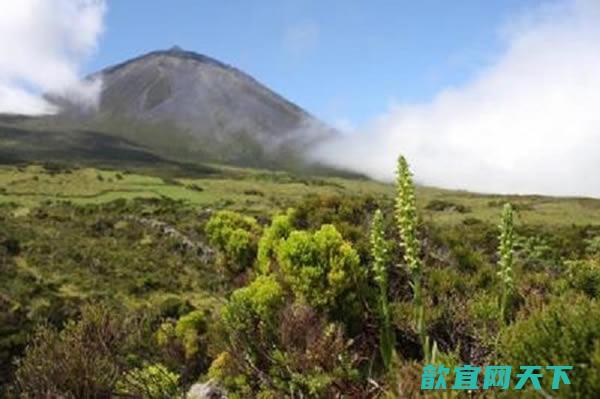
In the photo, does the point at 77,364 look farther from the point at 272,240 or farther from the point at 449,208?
the point at 449,208

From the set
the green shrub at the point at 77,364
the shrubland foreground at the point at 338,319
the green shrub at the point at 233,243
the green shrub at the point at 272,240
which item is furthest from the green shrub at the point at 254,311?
the green shrub at the point at 233,243

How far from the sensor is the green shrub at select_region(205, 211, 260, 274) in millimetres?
21172

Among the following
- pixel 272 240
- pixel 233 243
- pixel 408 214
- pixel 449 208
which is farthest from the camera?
pixel 449 208

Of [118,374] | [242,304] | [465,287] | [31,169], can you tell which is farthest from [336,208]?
[31,169]

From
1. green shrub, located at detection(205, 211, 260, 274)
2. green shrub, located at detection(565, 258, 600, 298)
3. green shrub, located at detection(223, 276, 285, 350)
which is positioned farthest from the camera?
green shrub, located at detection(205, 211, 260, 274)

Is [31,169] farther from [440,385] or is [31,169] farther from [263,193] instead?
[440,385]

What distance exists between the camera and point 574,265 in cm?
1495

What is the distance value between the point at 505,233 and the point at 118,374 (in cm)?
642

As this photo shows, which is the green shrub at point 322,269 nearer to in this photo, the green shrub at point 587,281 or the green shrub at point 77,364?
the green shrub at point 77,364

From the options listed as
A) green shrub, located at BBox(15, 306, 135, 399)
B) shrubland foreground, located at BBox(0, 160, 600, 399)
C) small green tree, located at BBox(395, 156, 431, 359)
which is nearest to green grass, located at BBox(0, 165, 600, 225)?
shrubland foreground, located at BBox(0, 160, 600, 399)

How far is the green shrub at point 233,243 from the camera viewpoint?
21.2 metres

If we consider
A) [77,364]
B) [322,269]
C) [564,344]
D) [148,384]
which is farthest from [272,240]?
[564,344]

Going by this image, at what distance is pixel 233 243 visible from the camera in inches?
830

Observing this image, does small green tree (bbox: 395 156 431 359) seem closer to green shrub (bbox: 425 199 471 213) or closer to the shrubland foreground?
the shrubland foreground
